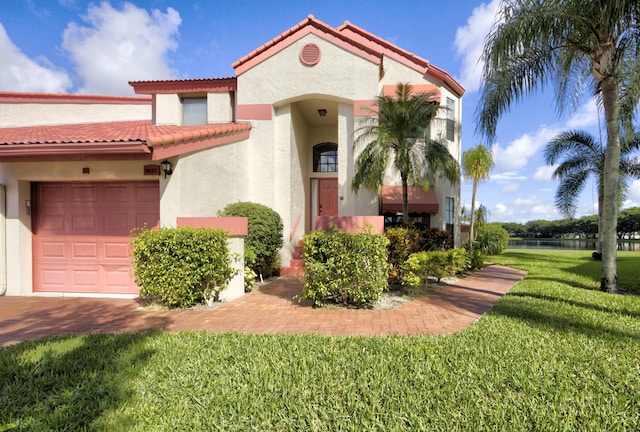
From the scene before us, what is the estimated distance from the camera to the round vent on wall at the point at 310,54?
12.1m

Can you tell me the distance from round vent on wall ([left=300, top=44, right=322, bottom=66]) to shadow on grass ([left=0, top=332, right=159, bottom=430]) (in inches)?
431

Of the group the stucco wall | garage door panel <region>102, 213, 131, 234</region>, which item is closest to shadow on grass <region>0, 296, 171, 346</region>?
garage door panel <region>102, 213, 131, 234</region>

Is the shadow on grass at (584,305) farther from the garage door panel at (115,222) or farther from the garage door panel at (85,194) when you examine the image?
the garage door panel at (85,194)

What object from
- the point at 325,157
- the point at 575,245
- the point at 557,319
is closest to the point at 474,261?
the point at 557,319

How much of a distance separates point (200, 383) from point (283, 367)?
959mm

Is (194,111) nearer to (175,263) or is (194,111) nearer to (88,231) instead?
(88,231)

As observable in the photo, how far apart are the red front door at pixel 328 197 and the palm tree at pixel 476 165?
11.2 metres

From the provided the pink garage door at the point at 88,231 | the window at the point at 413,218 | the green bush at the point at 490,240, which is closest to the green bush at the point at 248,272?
the pink garage door at the point at 88,231

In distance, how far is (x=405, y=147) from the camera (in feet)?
31.8

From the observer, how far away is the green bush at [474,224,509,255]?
2415 cm

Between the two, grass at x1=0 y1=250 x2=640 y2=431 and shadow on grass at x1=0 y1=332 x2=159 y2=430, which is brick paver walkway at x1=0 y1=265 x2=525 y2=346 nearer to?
grass at x1=0 y1=250 x2=640 y2=431

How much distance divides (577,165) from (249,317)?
72.9 ft

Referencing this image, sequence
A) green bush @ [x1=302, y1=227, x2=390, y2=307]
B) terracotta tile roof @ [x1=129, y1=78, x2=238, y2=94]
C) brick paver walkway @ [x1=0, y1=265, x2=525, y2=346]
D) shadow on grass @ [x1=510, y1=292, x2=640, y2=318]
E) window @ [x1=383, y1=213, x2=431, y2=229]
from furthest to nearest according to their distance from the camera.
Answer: window @ [x1=383, y1=213, x2=431, y2=229], terracotta tile roof @ [x1=129, y1=78, x2=238, y2=94], green bush @ [x1=302, y1=227, x2=390, y2=307], shadow on grass @ [x1=510, y1=292, x2=640, y2=318], brick paver walkway @ [x1=0, y1=265, x2=525, y2=346]

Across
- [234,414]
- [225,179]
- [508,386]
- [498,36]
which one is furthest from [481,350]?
[225,179]
